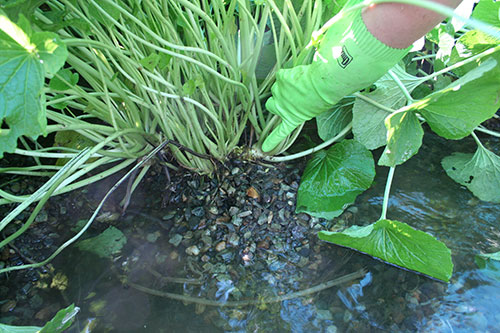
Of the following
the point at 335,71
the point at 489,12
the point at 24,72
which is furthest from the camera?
the point at 489,12

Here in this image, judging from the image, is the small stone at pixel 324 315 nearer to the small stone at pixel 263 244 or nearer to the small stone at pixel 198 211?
the small stone at pixel 263 244

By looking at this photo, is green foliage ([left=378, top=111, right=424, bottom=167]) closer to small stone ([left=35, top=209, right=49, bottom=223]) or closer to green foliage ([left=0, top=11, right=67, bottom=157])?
green foliage ([left=0, top=11, right=67, bottom=157])

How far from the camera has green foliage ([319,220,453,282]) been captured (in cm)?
63

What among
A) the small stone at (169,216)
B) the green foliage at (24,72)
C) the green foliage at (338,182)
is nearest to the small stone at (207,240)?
the small stone at (169,216)

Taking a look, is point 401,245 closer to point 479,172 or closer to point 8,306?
point 479,172

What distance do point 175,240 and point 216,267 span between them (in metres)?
0.12

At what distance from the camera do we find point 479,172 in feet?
2.90

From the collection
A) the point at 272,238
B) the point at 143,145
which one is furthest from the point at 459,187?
the point at 143,145

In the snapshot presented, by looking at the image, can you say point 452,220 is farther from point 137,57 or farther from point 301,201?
point 137,57

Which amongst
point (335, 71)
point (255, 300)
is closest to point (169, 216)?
point (255, 300)

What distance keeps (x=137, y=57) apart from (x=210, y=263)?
467mm

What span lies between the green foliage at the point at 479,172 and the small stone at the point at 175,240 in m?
0.71

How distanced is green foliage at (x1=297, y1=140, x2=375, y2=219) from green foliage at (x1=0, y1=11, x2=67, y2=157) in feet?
1.89

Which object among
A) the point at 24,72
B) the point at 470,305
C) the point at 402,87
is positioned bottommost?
the point at 470,305
